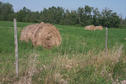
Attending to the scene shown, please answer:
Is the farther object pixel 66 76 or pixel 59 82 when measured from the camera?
pixel 66 76

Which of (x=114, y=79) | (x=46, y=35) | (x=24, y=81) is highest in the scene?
(x=46, y=35)

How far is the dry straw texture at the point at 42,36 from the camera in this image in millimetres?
8383

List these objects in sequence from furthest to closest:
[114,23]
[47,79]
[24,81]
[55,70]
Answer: [114,23] → [55,70] → [47,79] → [24,81]

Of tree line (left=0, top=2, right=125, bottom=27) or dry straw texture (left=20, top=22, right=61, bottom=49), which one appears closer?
dry straw texture (left=20, top=22, right=61, bottom=49)

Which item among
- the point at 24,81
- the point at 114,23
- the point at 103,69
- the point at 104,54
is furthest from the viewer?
the point at 114,23

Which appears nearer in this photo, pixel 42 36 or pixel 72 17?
pixel 42 36

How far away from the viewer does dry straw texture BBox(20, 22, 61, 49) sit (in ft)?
27.5

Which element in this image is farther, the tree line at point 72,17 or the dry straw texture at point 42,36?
the tree line at point 72,17

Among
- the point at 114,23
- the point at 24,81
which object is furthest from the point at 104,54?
the point at 114,23

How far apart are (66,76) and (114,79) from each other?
1329 mm

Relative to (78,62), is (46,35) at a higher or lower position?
higher

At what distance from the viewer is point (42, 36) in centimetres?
864

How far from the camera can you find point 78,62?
4988 millimetres

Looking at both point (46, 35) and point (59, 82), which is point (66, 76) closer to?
point (59, 82)
